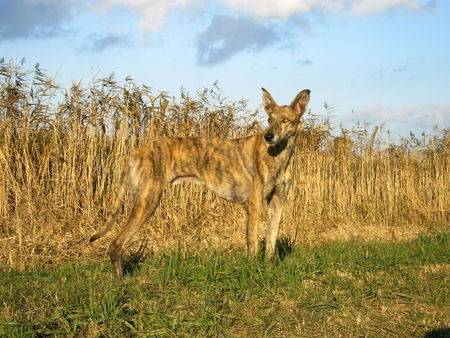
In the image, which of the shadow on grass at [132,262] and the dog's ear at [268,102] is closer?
the shadow on grass at [132,262]

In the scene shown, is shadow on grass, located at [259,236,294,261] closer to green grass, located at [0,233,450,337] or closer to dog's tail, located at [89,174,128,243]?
green grass, located at [0,233,450,337]

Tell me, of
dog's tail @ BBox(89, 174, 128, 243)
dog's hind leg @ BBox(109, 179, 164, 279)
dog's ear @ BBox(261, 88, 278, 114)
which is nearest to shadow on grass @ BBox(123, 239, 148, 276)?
dog's hind leg @ BBox(109, 179, 164, 279)

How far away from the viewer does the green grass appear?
402 cm

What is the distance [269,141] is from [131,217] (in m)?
2.02

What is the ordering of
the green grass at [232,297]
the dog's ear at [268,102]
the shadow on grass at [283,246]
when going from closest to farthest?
the green grass at [232,297], the dog's ear at [268,102], the shadow on grass at [283,246]

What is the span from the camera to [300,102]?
6.75 meters

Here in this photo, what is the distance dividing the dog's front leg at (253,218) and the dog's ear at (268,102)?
114 cm

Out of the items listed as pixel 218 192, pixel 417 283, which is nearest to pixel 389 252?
pixel 417 283

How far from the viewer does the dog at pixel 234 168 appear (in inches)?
237

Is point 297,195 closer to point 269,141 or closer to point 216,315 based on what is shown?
point 269,141

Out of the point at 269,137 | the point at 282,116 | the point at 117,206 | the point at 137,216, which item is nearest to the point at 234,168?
the point at 269,137

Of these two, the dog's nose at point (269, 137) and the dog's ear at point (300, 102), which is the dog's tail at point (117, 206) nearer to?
the dog's nose at point (269, 137)

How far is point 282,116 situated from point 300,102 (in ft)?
1.69

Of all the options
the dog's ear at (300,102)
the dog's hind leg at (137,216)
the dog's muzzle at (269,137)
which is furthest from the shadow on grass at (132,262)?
the dog's ear at (300,102)
